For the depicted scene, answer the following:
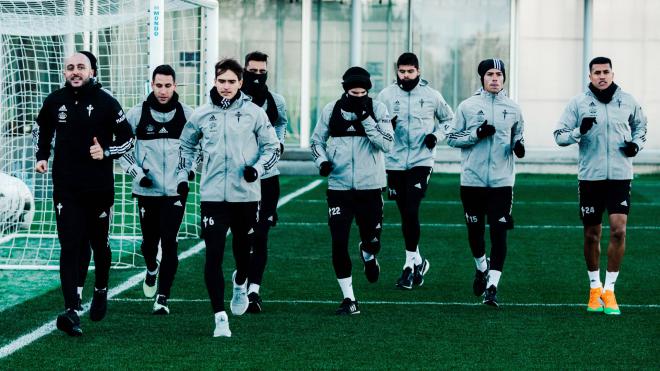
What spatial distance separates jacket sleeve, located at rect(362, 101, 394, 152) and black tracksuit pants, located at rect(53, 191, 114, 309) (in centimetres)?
215

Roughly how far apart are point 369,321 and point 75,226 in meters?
2.36

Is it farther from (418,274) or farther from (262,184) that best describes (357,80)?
(418,274)

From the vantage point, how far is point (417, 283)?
12625 mm

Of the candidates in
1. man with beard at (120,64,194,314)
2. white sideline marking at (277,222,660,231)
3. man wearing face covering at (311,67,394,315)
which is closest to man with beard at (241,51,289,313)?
man wearing face covering at (311,67,394,315)

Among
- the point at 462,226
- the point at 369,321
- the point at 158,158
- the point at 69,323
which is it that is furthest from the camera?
the point at 462,226

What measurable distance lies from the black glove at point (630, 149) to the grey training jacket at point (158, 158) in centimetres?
358

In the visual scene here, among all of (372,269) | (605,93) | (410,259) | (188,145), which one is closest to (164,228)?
(188,145)

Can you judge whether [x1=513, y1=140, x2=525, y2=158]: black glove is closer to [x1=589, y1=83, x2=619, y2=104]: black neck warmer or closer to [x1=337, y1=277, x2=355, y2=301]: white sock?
[x1=589, y1=83, x2=619, y2=104]: black neck warmer

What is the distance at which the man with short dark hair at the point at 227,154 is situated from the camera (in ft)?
31.7

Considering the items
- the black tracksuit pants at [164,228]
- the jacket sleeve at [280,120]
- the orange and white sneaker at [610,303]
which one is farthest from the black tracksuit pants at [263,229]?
the orange and white sneaker at [610,303]

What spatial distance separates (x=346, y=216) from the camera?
10898mm

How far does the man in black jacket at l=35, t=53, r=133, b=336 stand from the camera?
970 cm

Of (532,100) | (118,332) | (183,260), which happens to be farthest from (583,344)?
(532,100)

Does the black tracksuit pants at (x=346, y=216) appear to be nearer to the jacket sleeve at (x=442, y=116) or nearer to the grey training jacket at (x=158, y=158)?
the grey training jacket at (x=158, y=158)
